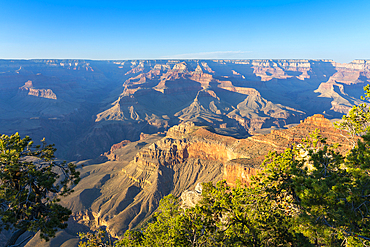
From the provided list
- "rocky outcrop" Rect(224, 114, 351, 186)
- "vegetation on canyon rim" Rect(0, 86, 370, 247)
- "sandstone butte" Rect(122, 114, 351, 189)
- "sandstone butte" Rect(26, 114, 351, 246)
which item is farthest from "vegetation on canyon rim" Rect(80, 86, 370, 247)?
"sandstone butte" Rect(26, 114, 351, 246)

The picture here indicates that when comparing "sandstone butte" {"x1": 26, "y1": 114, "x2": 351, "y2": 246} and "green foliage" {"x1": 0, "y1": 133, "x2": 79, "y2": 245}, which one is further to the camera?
"sandstone butte" {"x1": 26, "y1": 114, "x2": 351, "y2": 246}

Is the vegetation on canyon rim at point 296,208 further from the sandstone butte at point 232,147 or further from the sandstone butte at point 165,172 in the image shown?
the sandstone butte at point 165,172

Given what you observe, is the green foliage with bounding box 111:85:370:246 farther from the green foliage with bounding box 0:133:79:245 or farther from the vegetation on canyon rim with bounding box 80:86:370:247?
the green foliage with bounding box 0:133:79:245

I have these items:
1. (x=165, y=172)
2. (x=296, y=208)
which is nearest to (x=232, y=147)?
(x=165, y=172)

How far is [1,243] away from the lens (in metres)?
58.5

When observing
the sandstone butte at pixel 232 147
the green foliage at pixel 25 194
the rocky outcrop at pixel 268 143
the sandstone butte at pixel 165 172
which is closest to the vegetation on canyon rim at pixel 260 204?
the green foliage at pixel 25 194

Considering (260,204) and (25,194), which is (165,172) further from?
(25,194)

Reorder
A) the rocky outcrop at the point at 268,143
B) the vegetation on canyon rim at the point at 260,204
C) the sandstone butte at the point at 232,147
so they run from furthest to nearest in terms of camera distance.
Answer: the sandstone butte at the point at 232,147
the rocky outcrop at the point at 268,143
the vegetation on canyon rim at the point at 260,204

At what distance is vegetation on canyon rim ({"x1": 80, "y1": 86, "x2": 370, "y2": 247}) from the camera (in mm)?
12930

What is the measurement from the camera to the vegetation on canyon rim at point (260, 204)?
12.8 m

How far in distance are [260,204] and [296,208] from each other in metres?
3.14

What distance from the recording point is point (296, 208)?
54.5ft

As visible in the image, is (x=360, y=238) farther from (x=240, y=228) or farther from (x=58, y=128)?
(x=58, y=128)

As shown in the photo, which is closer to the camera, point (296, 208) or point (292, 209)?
point (292, 209)
